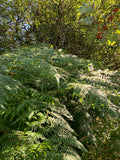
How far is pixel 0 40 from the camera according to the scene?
7.73 feet

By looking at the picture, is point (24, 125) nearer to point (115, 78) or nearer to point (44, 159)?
point (44, 159)

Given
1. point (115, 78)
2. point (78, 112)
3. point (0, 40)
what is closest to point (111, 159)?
point (78, 112)

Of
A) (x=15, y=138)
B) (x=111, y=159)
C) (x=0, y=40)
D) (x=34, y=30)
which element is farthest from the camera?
(x=34, y=30)

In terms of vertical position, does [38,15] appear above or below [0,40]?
above

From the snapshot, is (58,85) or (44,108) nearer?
(58,85)

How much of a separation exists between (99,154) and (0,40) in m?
2.23

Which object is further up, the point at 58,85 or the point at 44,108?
the point at 58,85

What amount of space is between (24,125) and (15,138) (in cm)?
12

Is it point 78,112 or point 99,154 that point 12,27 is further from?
point 99,154

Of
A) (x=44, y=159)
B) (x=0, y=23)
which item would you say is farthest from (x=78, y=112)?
(x=0, y=23)

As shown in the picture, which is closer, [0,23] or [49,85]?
[49,85]

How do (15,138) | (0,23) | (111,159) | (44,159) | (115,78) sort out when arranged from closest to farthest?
1. (44,159)
2. (15,138)
3. (115,78)
4. (111,159)
5. (0,23)

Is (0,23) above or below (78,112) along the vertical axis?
above

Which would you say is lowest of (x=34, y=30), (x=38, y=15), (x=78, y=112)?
(x=78, y=112)
